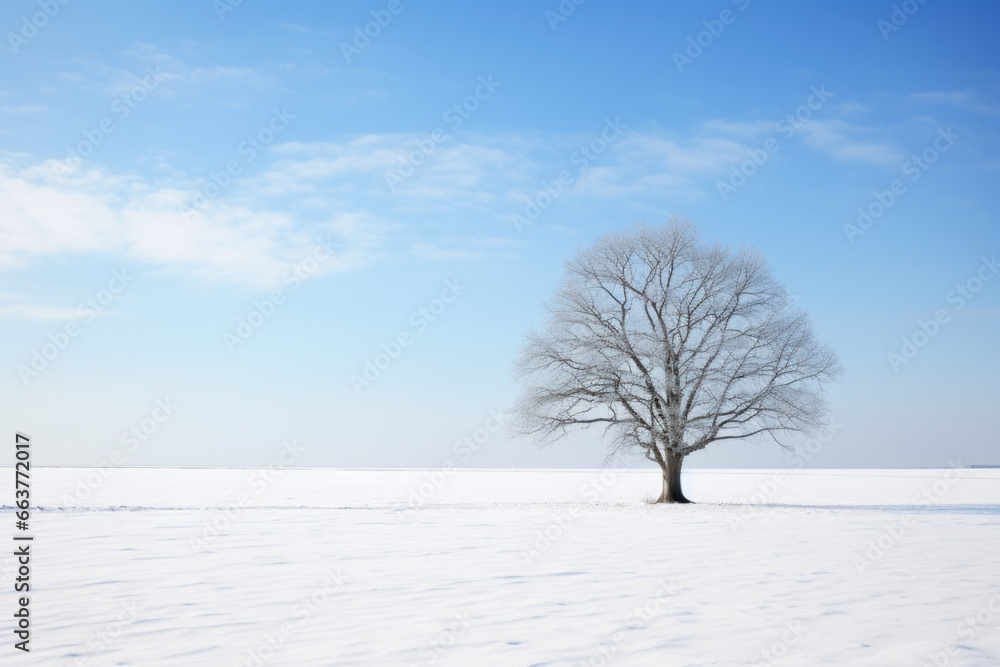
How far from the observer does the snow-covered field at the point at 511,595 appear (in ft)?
21.8

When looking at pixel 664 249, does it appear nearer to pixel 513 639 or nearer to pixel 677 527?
pixel 677 527

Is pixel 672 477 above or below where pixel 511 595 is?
above

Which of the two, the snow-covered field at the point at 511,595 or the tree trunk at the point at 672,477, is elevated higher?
the tree trunk at the point at 672,477

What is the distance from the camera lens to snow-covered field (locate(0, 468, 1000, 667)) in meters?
6.65

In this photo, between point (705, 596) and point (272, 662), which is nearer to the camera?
point (272, 662)

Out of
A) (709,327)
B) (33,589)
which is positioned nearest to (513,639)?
(33,589)

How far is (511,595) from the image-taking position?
9.14 metres

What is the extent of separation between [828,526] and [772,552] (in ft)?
19.0

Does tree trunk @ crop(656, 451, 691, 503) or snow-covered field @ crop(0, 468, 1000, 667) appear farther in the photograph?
tree trunk @ crop(656, 451, 691, 503)

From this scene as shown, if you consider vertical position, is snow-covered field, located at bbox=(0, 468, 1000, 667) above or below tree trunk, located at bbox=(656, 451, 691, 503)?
below

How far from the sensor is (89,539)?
1473cm

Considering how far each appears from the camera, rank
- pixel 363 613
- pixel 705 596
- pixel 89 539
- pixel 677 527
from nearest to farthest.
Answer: pixel 363 613 < pixel 705 596 < pixel 89 539 < pixel 677 527

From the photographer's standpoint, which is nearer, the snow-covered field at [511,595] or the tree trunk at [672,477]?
the snow-covered field at [511,595]

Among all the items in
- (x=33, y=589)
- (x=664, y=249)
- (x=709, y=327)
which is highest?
(x=664, y=249)
